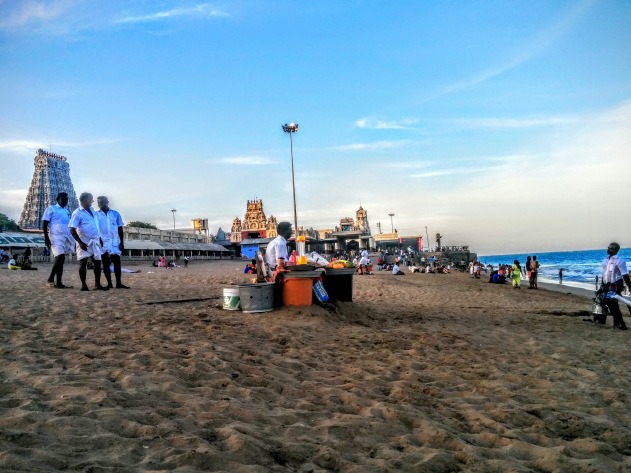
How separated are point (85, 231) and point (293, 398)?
6.55 meters

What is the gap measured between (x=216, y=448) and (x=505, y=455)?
1.67 m

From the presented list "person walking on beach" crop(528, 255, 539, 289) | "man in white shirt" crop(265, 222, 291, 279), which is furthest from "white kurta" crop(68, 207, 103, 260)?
"person walking on beach" crop(528, 255, 539, 289)

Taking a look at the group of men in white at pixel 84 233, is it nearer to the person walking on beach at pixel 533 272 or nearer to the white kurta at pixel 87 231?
the white kurta at pixel 87 231

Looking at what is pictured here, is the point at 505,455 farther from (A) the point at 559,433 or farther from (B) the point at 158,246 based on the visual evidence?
(B) the point at 158,246

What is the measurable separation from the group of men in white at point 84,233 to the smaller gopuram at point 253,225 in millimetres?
70960

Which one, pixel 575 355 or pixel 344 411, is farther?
pixel 575 355

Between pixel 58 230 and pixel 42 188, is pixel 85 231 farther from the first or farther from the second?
pixel 42 188

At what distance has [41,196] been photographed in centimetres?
9012

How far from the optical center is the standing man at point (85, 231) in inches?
310

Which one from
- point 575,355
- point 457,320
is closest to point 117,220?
point 457,320

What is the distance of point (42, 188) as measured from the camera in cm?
9081

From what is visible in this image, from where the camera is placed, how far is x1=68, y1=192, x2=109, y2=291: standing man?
7879mm

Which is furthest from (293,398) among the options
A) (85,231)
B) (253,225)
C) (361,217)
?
(361,217)

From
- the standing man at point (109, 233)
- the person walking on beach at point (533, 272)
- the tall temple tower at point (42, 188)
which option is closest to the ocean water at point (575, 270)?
the person walking on beach at point (533, 272)
